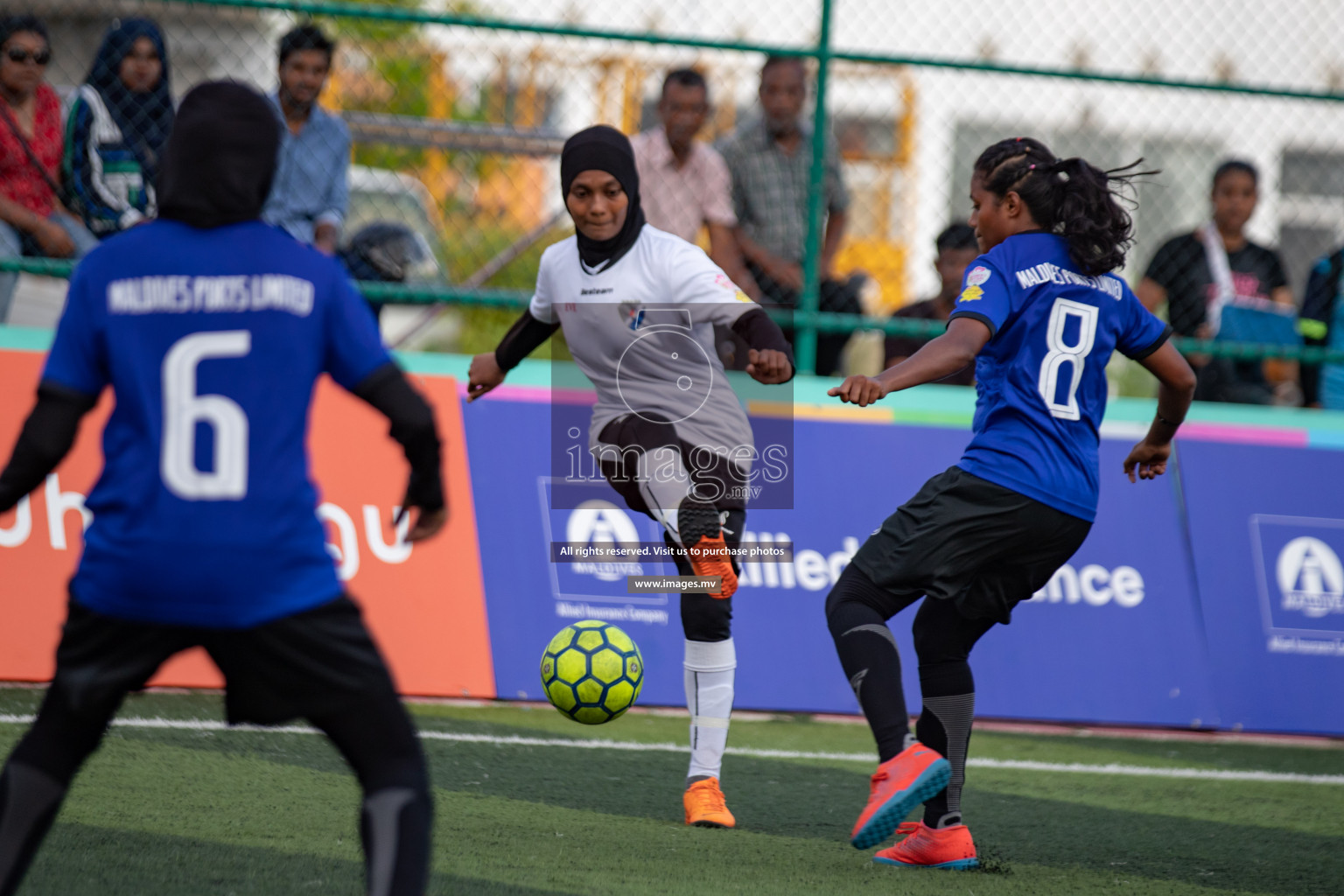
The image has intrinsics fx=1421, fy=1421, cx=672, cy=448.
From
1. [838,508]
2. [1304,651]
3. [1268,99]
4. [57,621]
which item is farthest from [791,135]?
[57,621]

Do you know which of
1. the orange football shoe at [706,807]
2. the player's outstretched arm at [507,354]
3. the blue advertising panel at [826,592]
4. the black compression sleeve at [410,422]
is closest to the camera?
the black compression sleeve at [410,422]

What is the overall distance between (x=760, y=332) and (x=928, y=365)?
2.61 feet

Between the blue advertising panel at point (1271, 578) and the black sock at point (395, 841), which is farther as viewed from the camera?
the blue advertising panel at point (1271, 578)

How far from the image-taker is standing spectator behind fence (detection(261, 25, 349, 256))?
684 cm

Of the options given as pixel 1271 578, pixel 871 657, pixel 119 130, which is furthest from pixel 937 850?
pixel 119 130

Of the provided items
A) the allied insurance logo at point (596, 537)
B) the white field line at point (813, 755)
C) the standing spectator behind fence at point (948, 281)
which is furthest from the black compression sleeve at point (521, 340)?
the standing spectator behind fence at point (948, 281)

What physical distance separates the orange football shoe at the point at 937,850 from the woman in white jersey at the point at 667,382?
1.95ft

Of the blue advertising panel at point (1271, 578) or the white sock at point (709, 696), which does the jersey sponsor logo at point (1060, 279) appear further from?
the blue advertising panel at point (1271, 578)

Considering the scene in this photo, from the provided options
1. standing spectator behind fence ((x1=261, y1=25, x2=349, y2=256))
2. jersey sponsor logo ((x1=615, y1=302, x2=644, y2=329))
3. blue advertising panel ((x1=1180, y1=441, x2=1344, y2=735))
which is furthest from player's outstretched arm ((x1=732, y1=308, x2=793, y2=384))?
blue advertising panel ((x1=1180, y1=441, x2=1344, y2=735))

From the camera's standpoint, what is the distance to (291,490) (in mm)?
2641

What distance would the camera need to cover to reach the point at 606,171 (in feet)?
14.9

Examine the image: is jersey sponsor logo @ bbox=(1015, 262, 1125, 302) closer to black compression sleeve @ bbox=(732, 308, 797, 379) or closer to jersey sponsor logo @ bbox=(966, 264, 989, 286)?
jersey sponsor logo @ bbox=(966, 264, 989, 286)

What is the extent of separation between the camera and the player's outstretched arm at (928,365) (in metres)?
3.53

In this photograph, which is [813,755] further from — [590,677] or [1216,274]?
[1216,274]
